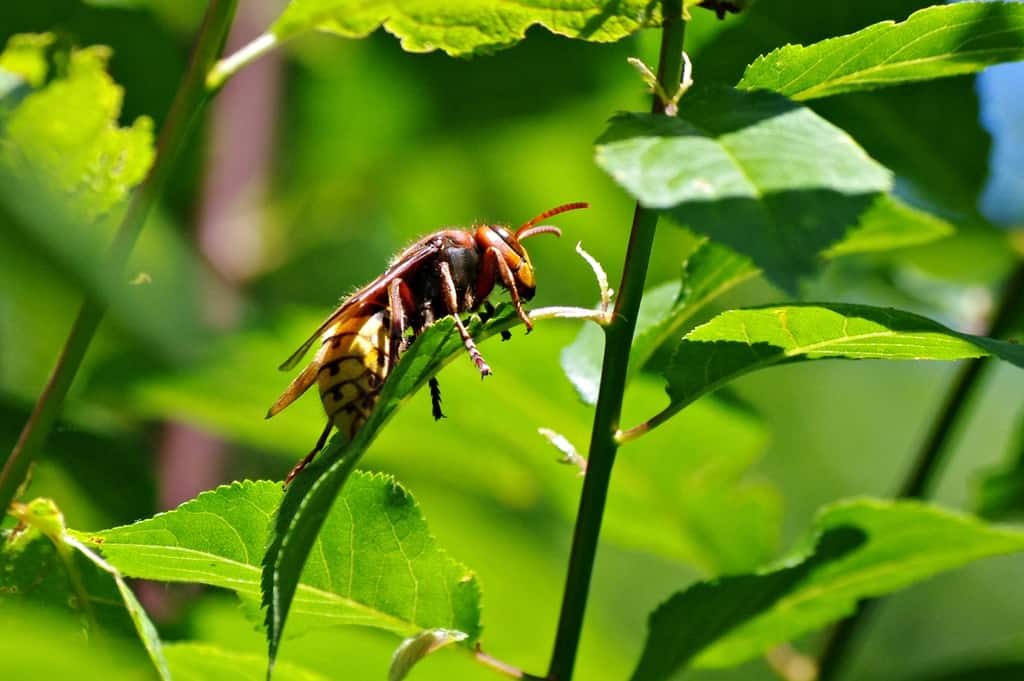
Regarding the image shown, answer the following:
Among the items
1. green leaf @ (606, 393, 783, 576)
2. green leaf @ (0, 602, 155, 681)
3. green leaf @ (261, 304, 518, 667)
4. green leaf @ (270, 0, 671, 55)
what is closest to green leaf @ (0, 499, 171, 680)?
green leaf @ (0, 602, 155, 681)

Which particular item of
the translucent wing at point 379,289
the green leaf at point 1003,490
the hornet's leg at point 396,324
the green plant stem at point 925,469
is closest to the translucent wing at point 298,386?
the translucent wing at point 379,289

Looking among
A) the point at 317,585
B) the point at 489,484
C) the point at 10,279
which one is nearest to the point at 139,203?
the point at 317,585

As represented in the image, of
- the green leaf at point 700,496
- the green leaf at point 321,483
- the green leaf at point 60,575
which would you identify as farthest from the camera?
the green leaf at point 700,496

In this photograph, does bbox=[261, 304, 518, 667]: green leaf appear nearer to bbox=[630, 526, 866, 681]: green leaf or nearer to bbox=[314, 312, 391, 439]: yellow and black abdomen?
bbox=[314, 312, 391, 439]: yellow and black abdomen

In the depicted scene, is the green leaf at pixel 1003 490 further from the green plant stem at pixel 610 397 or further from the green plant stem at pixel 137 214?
the green plant stem at pixel 137 214

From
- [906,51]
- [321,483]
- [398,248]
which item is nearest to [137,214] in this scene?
[321,483]

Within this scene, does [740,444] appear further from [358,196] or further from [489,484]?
[358,196]
